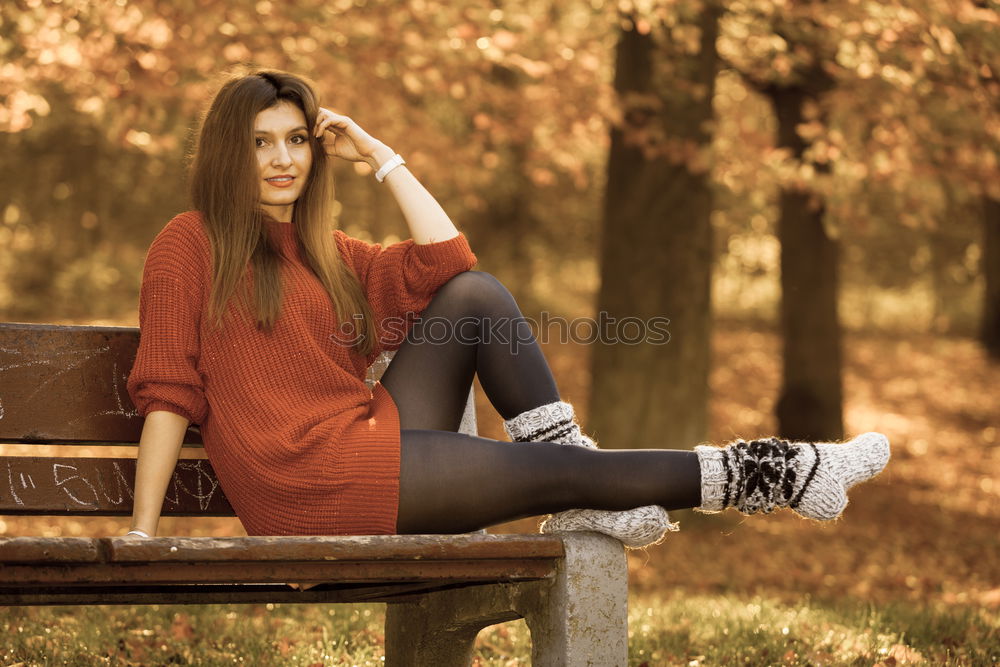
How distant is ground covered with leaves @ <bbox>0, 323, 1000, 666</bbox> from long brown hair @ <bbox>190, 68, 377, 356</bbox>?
126 cm

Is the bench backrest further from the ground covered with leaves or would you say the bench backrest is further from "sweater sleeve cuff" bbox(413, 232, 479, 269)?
"sweater sleeve cuff" bbox(413, 232, 479, 269)

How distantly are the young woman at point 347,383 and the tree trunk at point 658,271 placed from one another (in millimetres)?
4575

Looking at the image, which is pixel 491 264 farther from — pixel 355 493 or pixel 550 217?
pixel 355 493

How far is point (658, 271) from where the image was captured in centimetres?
819

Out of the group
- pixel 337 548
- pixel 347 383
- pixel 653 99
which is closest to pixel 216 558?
pixel 337 548

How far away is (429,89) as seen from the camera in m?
8.41

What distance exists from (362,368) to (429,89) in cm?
507

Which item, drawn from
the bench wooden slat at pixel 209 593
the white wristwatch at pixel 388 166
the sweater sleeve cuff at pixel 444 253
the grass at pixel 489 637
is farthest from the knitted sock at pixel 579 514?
the grass at pixel 489 637

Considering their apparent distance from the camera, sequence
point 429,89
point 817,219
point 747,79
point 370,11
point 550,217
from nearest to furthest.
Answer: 1. point 370,11
2. point 429,89
3. point 747,79
4. point 817,219
5. point 550,217

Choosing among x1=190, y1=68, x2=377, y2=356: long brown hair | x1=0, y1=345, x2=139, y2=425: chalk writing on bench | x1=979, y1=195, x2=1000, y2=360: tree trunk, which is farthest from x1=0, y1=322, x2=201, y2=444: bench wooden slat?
x1=979, y1=195, x2=1000, y2=360: tree trunk

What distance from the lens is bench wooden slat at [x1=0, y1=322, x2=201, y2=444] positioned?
3.38m

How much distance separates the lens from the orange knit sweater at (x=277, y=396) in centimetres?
312

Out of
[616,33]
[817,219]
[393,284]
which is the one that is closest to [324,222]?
[393,284]

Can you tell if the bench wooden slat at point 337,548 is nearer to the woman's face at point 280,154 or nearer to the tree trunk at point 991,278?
the woman's face at point 280,154
